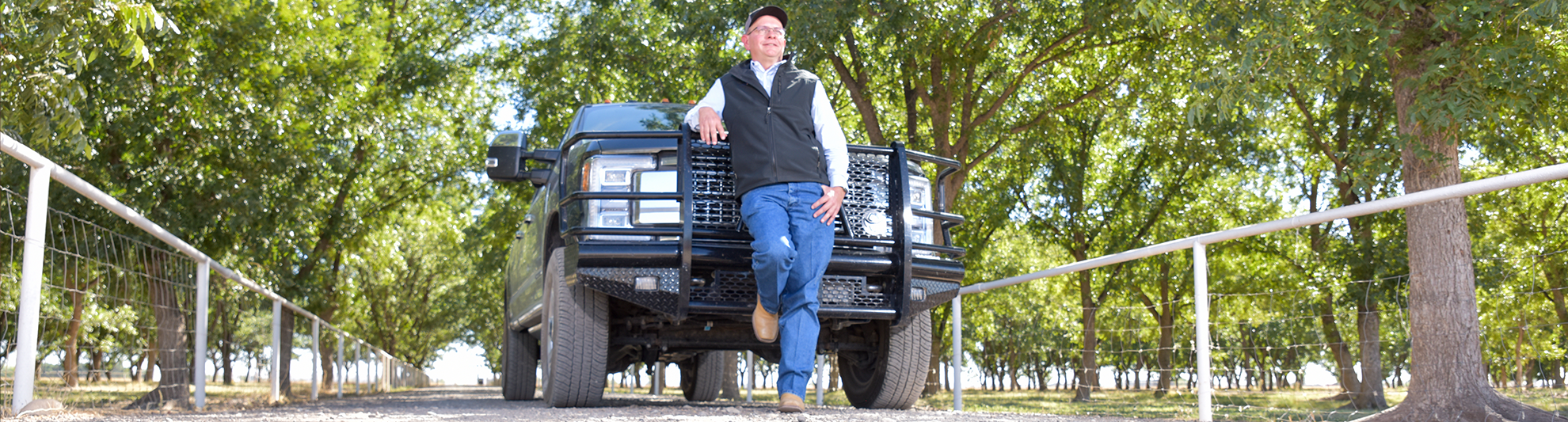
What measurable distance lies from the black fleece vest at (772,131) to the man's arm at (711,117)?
0.10 ft

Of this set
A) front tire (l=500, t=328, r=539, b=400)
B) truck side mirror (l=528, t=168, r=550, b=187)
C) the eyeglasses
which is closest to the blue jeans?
the eyeglasses

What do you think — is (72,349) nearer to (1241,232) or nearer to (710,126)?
(710,126)

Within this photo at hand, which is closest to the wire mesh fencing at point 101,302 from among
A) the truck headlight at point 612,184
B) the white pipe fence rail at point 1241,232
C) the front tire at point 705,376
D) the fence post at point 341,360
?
the truck headlight at point 612,184

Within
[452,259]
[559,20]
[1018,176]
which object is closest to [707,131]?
[559,20]

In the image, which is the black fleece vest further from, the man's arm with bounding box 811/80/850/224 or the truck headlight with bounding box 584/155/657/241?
the truck headlight with bounding box 584/155/657/241

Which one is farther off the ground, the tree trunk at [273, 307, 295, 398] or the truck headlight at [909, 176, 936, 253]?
the truck headlight at [909, 176, 936, 253]

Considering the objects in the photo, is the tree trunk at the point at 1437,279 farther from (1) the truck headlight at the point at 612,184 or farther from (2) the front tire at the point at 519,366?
(2) the front tire at the point at 519,366

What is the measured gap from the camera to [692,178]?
→ 207 inches

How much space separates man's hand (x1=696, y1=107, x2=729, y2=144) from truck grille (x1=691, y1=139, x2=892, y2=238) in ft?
1.01

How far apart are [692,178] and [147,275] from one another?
13.7ft

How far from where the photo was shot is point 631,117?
22.9ft

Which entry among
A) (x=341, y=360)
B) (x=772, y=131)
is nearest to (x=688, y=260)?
(x=772, y=131)

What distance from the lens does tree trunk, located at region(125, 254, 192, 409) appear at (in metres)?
7.75

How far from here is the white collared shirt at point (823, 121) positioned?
5.04 metres
